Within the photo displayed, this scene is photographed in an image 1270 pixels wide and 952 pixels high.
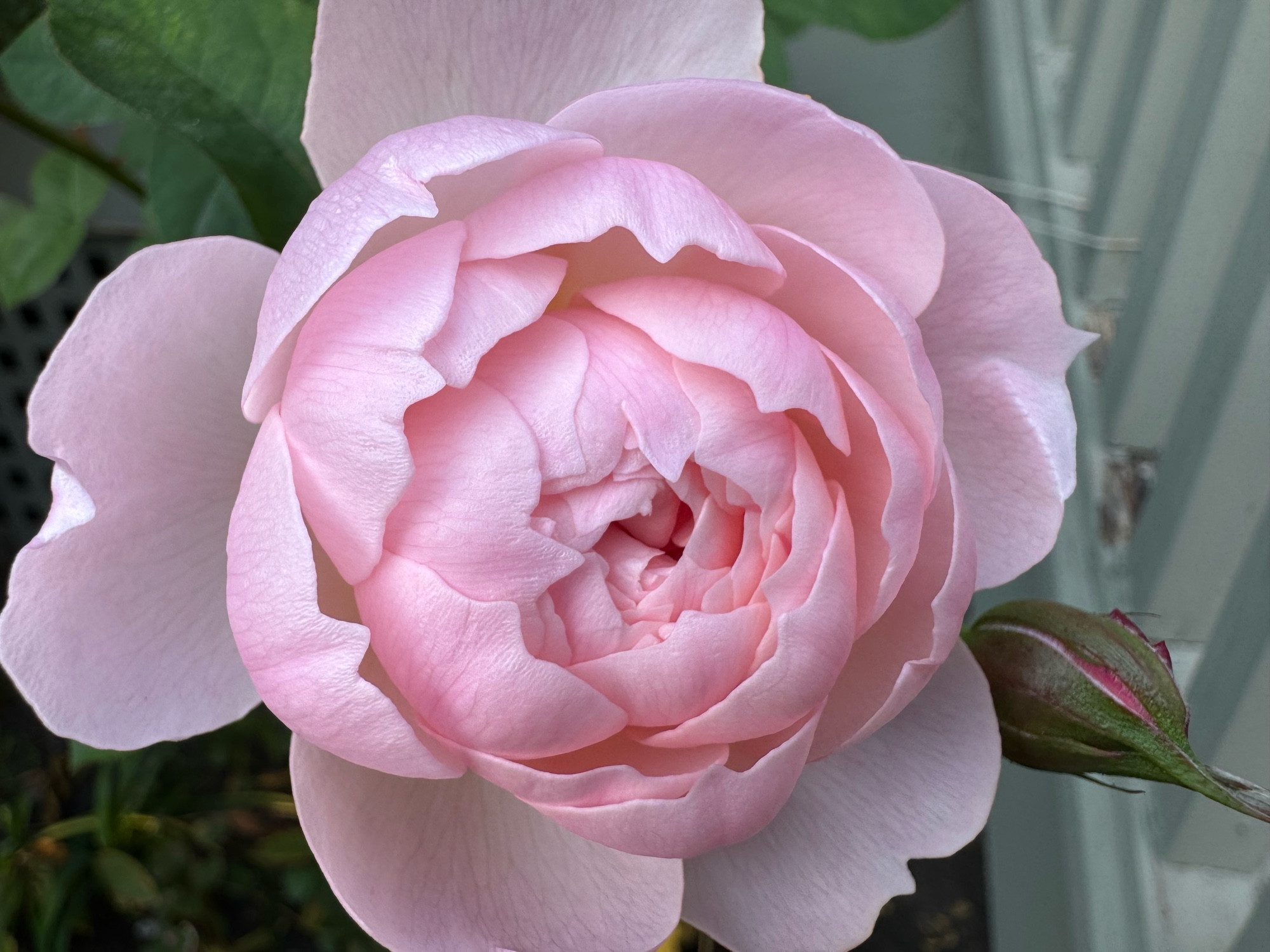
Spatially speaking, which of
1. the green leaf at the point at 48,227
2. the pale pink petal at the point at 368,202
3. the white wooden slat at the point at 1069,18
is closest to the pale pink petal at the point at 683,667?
the pale pink petal at the point at 368,202

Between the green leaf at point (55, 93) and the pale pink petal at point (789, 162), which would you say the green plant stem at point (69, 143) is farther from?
the pale pink petal at point (789, 162)

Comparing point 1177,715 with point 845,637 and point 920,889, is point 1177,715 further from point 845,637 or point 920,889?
point 920,889

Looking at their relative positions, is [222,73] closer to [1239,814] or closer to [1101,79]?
[1239,814]

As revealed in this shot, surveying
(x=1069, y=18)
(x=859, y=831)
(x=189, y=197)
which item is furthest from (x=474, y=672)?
(x=1069, y=18)

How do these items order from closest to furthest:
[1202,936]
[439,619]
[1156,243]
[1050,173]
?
[439,619]
[1202,936]
[1156,243]
[1050,173]

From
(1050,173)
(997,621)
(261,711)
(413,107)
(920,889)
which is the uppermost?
(413,107)

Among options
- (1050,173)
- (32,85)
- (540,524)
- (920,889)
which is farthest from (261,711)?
(1050,173)

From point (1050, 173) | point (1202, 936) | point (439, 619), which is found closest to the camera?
point (439, 619)
